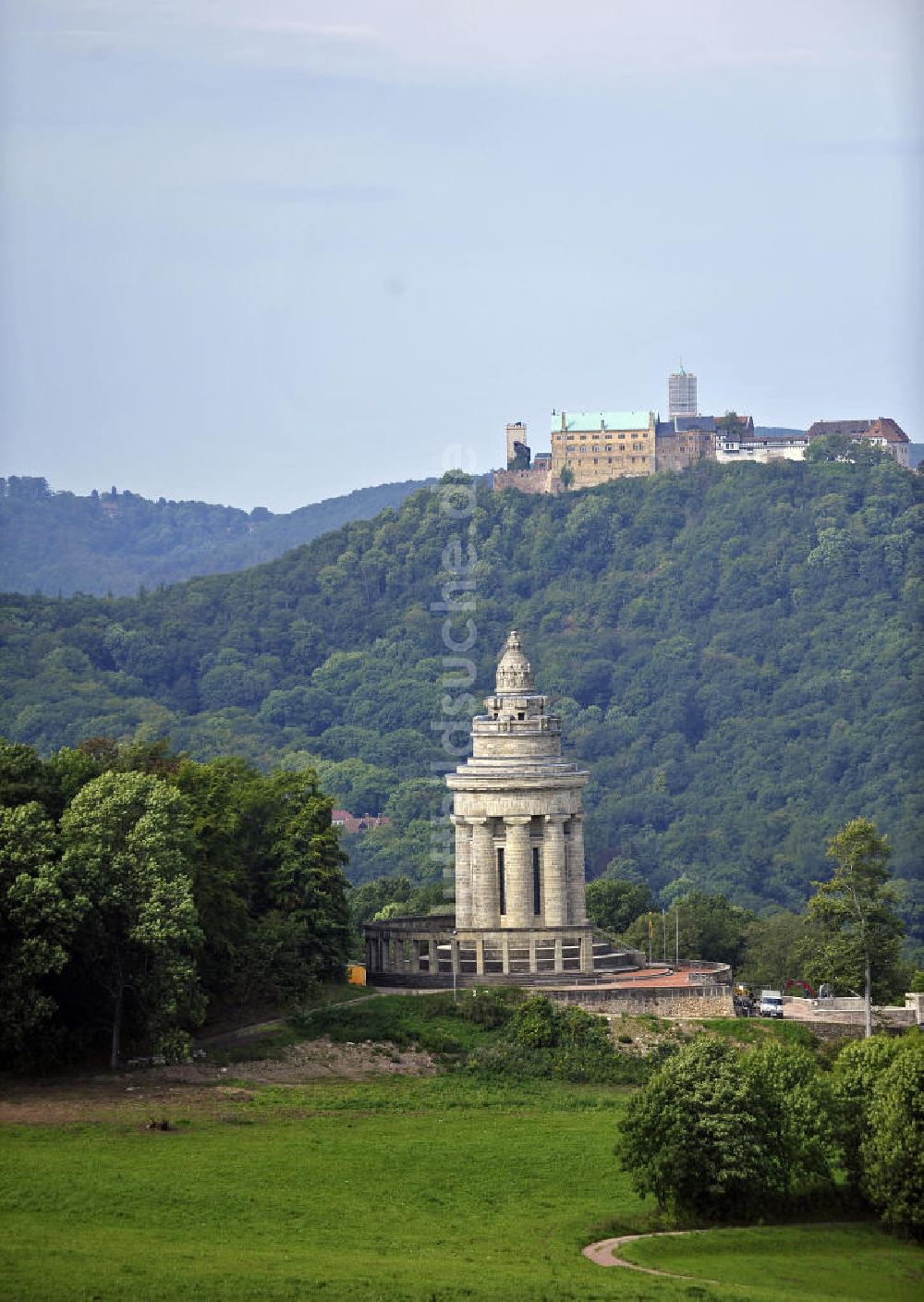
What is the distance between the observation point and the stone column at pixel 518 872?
3509 inches

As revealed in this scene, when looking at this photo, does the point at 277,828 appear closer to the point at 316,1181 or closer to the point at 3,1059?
the point at 3,1059

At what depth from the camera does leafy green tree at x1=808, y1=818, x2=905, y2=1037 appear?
86.2m

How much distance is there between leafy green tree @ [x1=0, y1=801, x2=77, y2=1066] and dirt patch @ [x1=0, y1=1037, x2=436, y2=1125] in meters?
1.71

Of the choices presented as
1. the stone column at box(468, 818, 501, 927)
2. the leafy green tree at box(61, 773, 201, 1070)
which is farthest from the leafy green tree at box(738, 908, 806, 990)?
the leafy green tree at box(61, 773, 201, 1070)

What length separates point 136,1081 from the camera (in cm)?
7381

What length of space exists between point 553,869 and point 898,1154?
988 inches

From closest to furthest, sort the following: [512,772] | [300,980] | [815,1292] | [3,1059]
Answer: [815,1292] → [3,1059] → [300,980] → [512,772]

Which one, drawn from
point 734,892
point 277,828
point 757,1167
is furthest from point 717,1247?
point 734,892

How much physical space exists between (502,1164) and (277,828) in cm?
2003

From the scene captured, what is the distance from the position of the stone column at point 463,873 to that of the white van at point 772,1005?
30.1 ft

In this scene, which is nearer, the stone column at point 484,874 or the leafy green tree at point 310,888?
the leafy green tree at point 310,888

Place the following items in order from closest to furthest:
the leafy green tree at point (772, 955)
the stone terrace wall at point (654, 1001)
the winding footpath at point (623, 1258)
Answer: the winding footpath at point (623, 1258) < the stone terrace wall at point (654, 1001) < the leafy green tree at point (772, 955)

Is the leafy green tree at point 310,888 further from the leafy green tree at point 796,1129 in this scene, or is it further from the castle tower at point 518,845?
the leafy green tree at point 796,1129

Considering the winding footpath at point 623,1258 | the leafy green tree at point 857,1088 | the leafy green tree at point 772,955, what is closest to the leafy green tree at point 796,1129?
the leafy green tree at point 857,1088
